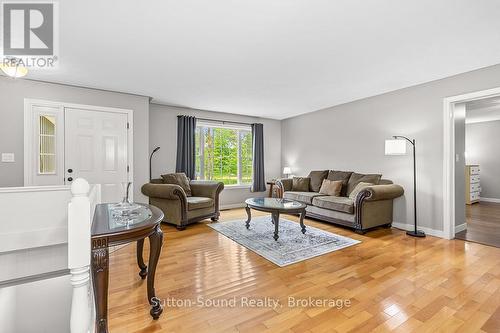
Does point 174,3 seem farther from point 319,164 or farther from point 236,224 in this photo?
point 319,164

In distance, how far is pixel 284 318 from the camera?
1735 mm

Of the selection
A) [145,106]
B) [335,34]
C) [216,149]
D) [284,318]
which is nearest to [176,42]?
[335,34]

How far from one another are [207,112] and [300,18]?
3843mm

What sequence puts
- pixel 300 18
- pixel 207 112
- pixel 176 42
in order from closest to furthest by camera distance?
pixel 300 18 → pixel 176 42 → pixel 207 112

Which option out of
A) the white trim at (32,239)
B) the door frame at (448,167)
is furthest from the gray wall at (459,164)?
the white trim at (32,239)

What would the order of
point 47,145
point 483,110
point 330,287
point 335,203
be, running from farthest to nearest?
point 483,110, point 335,203, point 47,145, point 330,287

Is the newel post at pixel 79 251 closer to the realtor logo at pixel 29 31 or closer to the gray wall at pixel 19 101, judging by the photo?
the realtor logo at pixel 29 31

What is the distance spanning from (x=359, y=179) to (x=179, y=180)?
3464 millimetres

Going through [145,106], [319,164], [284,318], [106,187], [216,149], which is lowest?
[284,318]

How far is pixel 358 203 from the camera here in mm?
3727

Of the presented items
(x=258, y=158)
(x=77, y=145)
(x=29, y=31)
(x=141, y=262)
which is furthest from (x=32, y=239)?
(x=258, y=158)

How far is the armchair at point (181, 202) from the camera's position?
13.0ft

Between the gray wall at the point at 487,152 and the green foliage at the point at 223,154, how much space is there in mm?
6563

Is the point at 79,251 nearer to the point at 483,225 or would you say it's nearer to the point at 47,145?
the point at 47,145
